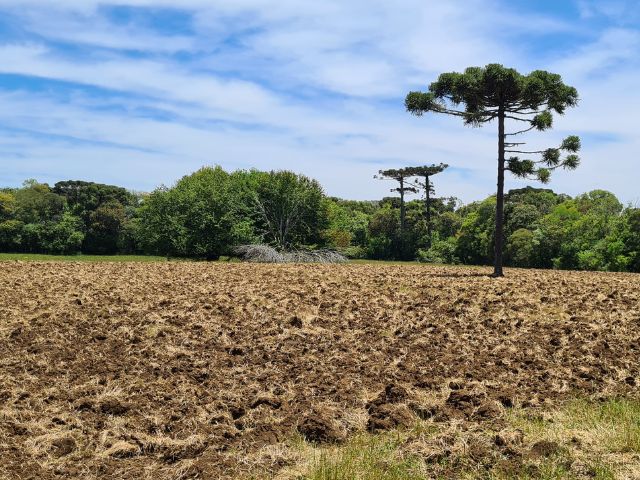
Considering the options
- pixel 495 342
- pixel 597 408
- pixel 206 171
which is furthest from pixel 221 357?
pixel 206 171

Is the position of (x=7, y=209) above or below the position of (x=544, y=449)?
above

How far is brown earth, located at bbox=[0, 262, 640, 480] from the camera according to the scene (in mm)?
6246

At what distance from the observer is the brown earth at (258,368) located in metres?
6.25

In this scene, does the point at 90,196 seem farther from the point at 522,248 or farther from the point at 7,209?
the point at 522,248

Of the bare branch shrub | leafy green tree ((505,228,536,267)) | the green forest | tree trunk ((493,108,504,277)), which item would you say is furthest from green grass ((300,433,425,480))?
leafy green tree ((505,228,536,267))

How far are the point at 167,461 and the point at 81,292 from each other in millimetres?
10842

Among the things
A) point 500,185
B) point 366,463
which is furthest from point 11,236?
point 366,463

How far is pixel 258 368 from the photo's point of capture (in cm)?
903

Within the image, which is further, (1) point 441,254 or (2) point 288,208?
(1) point 441,254

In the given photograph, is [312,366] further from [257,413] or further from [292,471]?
[292,471]

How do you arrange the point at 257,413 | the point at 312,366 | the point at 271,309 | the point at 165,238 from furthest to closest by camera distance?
1. the point at 165,238
2. the point at 271,309
3. the point at 312,366
4. the point at 257,413

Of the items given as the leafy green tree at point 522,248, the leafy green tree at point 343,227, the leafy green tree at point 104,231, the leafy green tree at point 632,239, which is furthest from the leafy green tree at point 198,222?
the leafy green tree at point 104,231

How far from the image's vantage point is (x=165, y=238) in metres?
44.1

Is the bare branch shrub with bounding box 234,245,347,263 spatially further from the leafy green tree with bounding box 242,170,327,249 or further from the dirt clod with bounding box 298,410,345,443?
the dirt clod with bounding box 298,410,345,443
